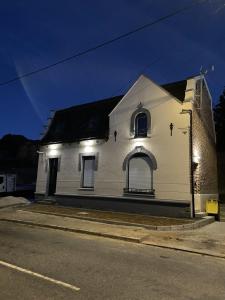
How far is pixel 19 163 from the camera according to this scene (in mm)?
41875

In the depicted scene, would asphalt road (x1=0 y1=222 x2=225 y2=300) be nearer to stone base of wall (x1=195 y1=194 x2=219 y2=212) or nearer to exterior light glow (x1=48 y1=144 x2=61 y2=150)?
stone base of wall (x1=195 y1=194 x2=219 y2=212)

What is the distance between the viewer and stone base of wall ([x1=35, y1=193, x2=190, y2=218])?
51.3 feet

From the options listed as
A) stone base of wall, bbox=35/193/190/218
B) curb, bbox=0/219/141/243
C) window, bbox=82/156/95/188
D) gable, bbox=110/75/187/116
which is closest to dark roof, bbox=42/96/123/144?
window, bbox=82/156/95/188

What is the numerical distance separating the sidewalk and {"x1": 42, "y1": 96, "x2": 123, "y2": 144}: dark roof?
22.3ft

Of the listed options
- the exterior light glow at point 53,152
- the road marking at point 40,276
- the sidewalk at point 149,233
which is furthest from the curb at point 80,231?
the exterior light glow at point 53,152

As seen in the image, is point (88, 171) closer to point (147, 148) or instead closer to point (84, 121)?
point (84, 121)

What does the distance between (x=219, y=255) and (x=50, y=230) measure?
684 centimetres

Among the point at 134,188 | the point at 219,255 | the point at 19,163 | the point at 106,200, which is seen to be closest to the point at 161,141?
the point at 134,188

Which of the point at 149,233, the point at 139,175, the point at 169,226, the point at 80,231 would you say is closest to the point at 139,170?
the point at 139,175

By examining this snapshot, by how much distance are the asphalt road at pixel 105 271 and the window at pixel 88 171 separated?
30.8 ft

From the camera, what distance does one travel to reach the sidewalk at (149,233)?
988 centimetres

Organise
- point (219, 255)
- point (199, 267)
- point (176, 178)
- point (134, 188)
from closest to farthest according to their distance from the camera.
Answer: point (199, 267), point (219, 255), point (176, 178), point (134, 188)

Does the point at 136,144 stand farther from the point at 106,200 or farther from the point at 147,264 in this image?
the point at 147,264

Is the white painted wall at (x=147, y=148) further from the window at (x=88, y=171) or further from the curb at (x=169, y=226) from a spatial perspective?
the curb at (x=169, y=226)
